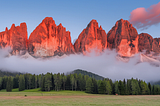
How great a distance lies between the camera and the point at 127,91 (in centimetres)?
8488

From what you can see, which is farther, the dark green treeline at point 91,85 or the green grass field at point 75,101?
the dark green treeline at point 91,85

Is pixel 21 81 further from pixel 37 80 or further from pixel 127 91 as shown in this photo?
pixel 127 91

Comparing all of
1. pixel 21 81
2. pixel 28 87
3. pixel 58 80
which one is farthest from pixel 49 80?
pixel 28 87

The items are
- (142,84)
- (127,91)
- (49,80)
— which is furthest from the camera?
(49,80)

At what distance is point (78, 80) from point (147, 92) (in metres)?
45.9

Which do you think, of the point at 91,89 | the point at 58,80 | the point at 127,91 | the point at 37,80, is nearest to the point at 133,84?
the point at 127,91

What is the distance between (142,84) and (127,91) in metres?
12.5

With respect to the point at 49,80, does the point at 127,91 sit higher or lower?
lower

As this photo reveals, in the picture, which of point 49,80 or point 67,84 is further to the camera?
point 67,84

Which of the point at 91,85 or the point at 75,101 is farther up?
the point at 75,101

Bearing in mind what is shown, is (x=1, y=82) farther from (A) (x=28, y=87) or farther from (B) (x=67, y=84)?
(B) (x=67, y=84)

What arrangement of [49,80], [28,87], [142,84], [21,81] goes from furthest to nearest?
[28,87] < [21,81] < [49,80] < [142,84]

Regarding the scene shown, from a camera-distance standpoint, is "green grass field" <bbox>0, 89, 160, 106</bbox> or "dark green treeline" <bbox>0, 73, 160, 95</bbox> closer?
"green grass field" <bbox>0, 89, 160, 106</bbox>

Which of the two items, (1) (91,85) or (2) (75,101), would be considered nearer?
(2) (75,101)
